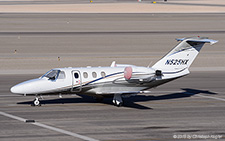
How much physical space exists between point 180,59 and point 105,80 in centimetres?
582

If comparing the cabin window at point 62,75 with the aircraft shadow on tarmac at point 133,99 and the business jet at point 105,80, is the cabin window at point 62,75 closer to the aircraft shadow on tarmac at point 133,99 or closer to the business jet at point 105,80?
the business jet at point 105,80

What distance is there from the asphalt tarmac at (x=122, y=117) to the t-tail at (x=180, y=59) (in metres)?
2.39

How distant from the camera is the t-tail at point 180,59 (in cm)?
3441

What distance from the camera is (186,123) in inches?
1107

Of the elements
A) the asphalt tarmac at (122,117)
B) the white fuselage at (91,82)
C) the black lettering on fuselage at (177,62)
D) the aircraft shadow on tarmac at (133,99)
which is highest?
the black lettering on fuselage at (177,62)

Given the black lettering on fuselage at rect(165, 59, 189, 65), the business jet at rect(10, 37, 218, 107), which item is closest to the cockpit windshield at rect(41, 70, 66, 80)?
the business jet at rect(10, 37, 218, 107)

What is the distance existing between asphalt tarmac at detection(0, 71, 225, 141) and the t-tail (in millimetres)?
2393

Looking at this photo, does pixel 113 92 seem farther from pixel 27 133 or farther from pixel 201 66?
pixel 201 66

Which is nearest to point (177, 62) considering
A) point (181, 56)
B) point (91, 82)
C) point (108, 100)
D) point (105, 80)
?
point (181, 56)

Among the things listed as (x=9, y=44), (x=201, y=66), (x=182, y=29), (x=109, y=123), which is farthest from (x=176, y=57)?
(x=182, y=29)

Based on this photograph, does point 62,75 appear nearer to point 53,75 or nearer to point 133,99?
point 53,75

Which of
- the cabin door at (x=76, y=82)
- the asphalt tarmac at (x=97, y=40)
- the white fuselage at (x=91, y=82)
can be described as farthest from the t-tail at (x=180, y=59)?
the asphalt tarmac at (x=97, y=40)

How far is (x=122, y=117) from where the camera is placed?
29750 mm

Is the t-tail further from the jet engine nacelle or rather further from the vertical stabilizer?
the jet engine nacelle
